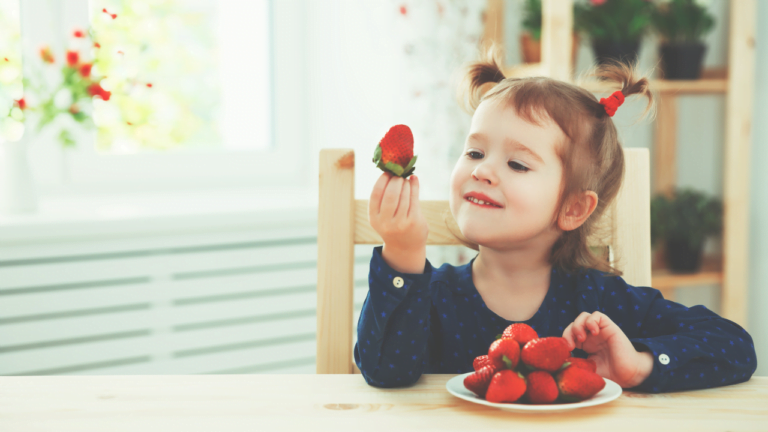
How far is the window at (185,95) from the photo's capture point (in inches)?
80.7

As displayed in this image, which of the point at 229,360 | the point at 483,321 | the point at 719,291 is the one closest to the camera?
the point at 483,321

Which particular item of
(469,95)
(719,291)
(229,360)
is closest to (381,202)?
(469,95)

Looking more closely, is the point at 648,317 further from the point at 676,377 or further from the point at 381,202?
the point at 381,202

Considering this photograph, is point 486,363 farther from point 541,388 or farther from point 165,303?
point 165,303

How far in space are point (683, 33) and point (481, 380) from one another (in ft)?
5.85

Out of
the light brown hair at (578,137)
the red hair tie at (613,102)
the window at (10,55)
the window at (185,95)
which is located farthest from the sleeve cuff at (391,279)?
the window at (10,55)

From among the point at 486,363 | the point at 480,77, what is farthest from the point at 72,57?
the point at 486,363

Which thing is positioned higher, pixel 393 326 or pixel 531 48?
pixel 531 48

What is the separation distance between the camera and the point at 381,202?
61cm

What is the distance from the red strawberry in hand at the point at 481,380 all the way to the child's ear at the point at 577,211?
0.30 m

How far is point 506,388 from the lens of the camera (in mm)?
563

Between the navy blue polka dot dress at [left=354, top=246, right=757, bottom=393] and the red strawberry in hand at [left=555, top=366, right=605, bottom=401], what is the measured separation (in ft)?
0.41

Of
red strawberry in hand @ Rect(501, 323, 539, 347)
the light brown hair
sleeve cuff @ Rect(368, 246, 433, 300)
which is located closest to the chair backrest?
the light brown hair

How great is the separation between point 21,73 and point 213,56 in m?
0.61
